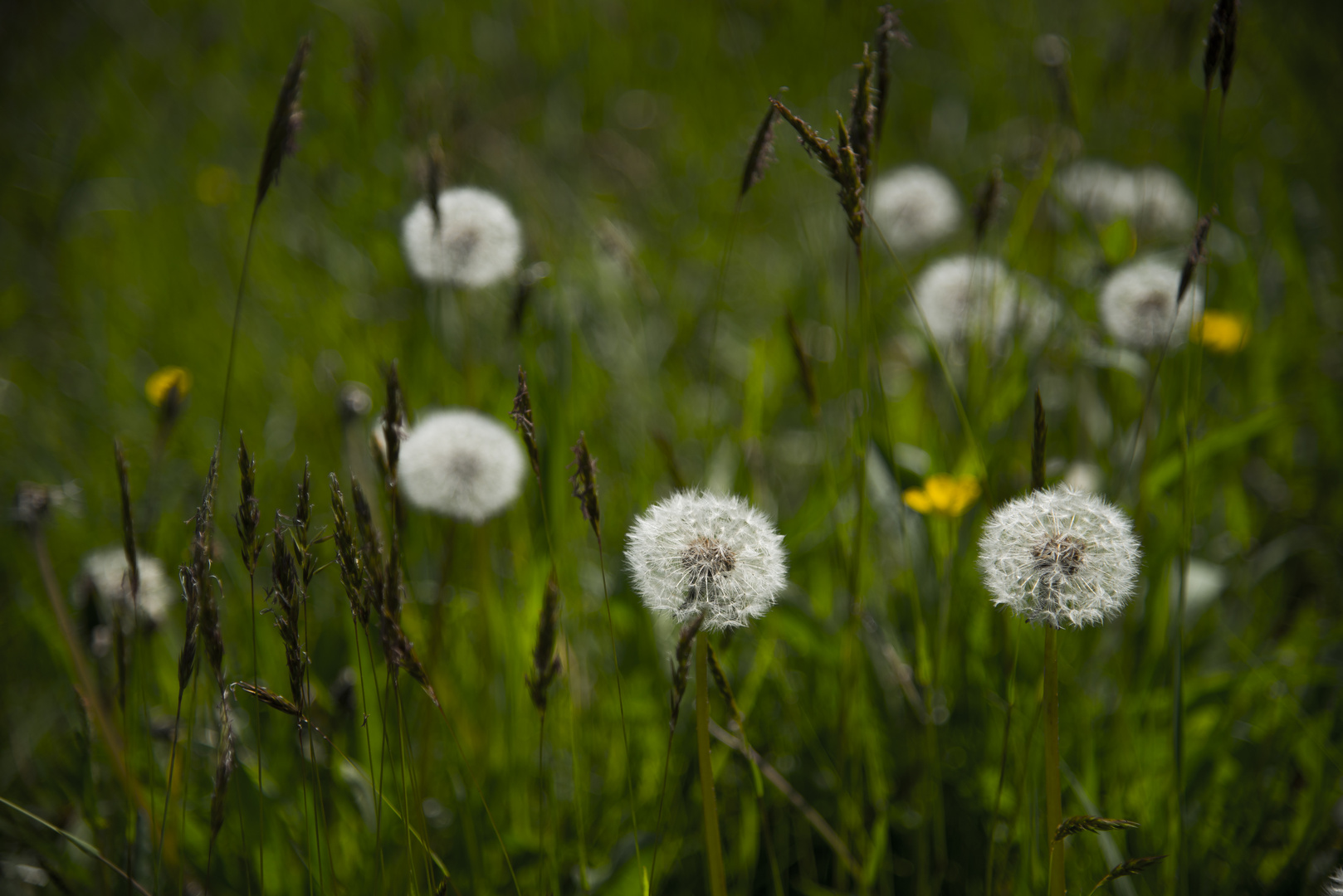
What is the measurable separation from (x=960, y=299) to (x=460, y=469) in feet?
4.83

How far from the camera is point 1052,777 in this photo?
0.93m

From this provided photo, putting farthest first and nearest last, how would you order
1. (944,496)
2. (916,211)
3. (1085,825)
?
(916,211) → (944,496) → (1085,825)

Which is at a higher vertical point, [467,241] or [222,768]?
[467,241]

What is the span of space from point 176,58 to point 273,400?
3.21 meters

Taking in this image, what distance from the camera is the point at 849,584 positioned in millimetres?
1204

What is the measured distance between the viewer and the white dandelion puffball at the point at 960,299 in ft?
6.57

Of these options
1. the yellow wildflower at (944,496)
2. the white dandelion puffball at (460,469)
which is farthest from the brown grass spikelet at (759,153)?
the white dandelion puffball at (460,469)

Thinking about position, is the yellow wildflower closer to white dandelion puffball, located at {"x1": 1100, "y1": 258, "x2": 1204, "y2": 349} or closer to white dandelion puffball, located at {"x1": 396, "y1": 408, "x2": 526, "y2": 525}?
white dandelion puffball, located at {"x1": 1100, "y1": 258, "x2": 1204, "y2": 349}

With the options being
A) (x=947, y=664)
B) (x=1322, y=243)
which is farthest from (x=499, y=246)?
(x=1322, y=243)

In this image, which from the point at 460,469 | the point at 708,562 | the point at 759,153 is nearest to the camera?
the point at 708,562

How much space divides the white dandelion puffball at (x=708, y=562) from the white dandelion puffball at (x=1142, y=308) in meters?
1.20

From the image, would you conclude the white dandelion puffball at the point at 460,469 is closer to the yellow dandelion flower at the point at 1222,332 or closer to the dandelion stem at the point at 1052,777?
the dandelion stem at the point at 1052,777

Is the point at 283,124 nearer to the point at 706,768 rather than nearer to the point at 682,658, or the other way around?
the point at 682,658

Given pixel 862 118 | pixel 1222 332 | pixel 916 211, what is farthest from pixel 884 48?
pixel 916 211
